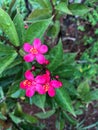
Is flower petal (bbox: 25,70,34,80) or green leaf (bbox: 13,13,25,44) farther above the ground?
green leaf (bbox: 13,13,25,44)

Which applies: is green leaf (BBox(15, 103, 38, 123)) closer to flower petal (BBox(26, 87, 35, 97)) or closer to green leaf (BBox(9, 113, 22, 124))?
green leaf (BBox(9, 113, 22, 124))

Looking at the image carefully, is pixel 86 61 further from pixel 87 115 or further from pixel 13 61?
pixel 13 61

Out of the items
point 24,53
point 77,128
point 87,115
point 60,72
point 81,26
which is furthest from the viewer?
point 81,26

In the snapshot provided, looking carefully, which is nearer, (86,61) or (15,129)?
(15,129)

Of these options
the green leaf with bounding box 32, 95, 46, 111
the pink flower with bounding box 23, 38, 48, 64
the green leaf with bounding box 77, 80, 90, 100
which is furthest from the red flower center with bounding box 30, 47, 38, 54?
the green leaf with bounding box 77, 80, 90, 100

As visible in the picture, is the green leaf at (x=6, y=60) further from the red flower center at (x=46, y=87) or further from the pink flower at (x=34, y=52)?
the red flower center at (x=46, y=87)

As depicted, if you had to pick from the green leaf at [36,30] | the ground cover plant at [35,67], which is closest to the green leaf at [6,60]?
the ground cover plant at [35,67]

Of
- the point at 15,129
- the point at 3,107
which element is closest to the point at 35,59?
the point at 3,107

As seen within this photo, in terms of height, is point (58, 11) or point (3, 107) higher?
point (58, 11)
